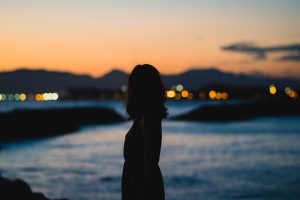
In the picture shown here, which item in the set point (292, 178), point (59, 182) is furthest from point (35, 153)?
point (292, 178)

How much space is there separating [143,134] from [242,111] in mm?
83675

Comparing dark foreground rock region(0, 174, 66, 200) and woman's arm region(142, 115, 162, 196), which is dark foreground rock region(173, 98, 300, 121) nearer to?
dark foreground rock region(0, 174, 66, 200)

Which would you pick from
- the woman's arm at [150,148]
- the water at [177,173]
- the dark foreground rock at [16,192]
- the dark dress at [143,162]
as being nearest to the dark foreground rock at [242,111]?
the water at [177,173]

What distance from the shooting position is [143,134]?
3.22 meters

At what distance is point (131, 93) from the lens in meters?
3.34

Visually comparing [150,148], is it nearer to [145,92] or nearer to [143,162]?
[143,162]

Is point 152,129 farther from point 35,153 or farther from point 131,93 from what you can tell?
point 35,153

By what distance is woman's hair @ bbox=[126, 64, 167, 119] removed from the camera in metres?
3.29

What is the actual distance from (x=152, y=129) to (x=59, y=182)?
469 inches

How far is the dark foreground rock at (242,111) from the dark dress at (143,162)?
6591cm

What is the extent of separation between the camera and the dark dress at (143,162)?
3180mm

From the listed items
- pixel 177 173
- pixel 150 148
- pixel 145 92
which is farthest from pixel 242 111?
pixel 150 148

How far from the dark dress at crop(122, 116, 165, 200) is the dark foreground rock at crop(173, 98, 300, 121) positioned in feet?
216

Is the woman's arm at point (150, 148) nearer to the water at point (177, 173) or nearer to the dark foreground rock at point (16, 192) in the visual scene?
the dark foreground rock at point (16, 192)
